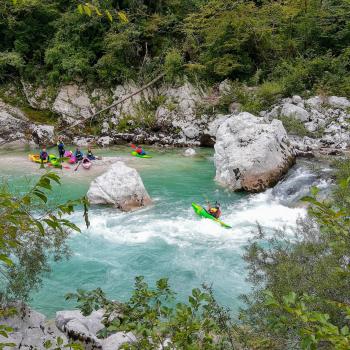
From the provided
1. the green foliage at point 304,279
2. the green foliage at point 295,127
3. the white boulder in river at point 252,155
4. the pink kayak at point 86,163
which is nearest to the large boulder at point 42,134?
the pink kayak at point 86,163

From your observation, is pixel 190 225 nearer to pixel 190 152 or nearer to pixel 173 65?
pixel 190 152

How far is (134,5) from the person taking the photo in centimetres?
2423

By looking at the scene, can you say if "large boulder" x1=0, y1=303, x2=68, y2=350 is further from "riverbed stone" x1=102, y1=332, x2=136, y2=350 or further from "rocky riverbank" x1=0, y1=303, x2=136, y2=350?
"riverbed stone" x1=102, y1=332, x2=136, y2=350

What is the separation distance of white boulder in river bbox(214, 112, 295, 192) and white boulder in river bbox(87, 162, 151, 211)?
3.71 meters

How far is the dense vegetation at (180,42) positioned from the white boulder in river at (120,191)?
39.8 ft

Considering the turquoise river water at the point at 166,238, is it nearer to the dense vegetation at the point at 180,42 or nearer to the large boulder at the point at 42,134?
the large boulder at the point at 42,134

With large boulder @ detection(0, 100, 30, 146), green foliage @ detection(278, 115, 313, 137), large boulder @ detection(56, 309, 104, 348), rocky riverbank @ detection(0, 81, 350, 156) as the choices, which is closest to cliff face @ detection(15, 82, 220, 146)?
rocky riverbank @ detection(0, 81, 350, 156)

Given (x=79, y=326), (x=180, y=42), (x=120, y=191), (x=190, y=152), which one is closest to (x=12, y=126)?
(x=190, y=152)

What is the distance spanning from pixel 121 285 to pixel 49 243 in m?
2.43

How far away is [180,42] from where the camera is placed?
25.3 m

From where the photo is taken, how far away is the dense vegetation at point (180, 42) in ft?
75.5

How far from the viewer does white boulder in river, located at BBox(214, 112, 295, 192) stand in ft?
47.3

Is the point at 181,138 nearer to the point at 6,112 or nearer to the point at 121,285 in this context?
the point at 6,112

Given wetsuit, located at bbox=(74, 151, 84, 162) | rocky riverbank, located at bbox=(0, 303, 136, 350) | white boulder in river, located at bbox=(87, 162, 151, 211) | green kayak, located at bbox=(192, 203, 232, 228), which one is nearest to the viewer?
rocky riverbank, located at bbox=(0, 303, 136, 350)
